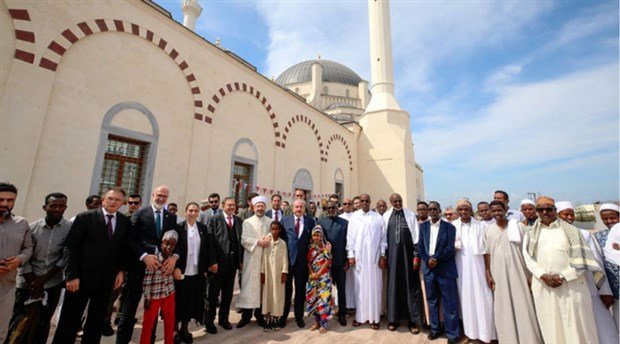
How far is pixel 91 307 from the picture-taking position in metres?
2.73

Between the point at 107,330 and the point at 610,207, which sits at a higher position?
the point at 610,207

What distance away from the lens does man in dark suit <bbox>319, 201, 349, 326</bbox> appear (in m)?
3.90

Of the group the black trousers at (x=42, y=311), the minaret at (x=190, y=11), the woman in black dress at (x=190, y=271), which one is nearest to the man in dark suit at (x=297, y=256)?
the woman in black dress at (x=190, y=271)

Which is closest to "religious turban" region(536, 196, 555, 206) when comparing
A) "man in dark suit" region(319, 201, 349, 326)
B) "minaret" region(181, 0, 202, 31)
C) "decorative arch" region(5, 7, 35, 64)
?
"man in dark suit" region(319, 201, 349, 326)

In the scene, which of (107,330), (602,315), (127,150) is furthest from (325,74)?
(602,315)

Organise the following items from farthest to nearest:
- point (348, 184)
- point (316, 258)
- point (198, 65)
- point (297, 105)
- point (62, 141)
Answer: point (348, 184)
point (297, 105)
point (198, 65)
point (62, 141)
point (316, 258)

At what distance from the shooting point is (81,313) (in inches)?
105

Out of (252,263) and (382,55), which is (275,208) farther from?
(382,55)

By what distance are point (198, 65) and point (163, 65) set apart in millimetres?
1040

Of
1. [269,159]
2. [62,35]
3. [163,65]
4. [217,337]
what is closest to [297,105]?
[269,159]

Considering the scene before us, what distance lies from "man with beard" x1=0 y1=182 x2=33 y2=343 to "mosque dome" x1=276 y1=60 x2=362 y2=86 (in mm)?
23827

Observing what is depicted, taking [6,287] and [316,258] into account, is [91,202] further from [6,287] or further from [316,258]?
[316,258]

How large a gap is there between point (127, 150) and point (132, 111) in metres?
0.87

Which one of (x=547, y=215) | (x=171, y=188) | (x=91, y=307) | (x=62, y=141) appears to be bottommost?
(x=91, y=307)
